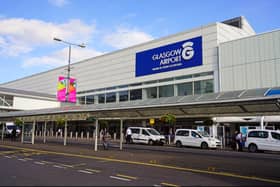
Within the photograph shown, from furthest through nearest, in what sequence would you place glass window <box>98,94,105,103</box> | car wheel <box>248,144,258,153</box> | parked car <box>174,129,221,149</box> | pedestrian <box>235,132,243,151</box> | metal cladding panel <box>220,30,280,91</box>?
glass window <box>98,94,105,103</box> < metal cladding panel <box>220,30,280,91</box> < parked car <box>174,129,221,149</box> < pedestrian <box>235,132,243,151</box> < car wheel <box>248,144,258,153</box>

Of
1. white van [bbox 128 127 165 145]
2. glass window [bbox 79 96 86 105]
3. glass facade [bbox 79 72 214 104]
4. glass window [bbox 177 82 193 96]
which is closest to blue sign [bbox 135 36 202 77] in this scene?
glass facade [bbox 79 72 214 104]

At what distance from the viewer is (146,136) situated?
31.6 meters

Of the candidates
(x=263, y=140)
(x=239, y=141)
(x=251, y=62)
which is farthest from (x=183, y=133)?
(x=251, y=62)

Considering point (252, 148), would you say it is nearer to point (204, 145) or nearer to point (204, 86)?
point (204, 145)

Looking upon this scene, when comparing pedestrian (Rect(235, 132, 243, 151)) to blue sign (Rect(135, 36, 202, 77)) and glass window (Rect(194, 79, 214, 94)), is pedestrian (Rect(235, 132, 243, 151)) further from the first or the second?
blue sign (Rect(135, 36, 202, 77))

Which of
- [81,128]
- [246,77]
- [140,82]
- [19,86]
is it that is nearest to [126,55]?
[140,82]

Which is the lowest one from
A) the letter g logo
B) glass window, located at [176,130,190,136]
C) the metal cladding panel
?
glass window, located at [176,130,190,136]

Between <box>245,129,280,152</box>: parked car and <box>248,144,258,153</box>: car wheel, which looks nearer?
<box>245,129,280,152</box>: parked car

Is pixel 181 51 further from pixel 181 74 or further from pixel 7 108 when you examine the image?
pixel 7 108

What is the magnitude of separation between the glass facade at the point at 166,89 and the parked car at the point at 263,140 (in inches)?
550

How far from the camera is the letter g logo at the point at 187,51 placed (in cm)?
3944

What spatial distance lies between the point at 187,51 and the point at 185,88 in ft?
16.3

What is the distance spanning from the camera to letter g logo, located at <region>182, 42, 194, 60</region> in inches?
1553

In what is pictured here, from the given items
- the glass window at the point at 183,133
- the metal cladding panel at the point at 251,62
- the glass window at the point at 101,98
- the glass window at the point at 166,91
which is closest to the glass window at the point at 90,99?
the glass window at the point at 101,98
